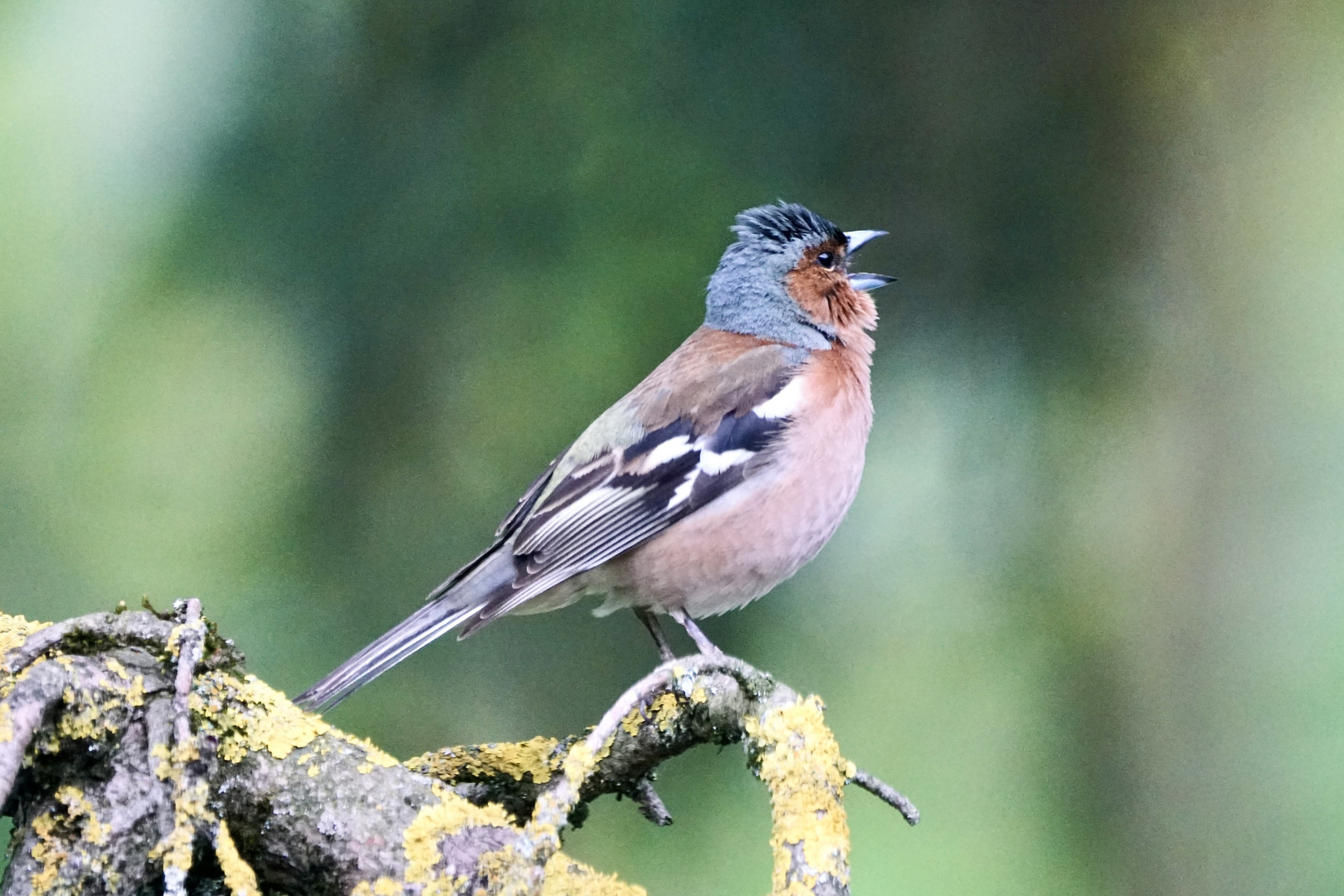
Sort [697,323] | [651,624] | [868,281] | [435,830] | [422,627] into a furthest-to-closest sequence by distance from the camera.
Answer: [697,323], [868,281], [651,624], [422,627], [435,830]

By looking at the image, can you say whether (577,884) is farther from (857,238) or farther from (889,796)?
(857,238)

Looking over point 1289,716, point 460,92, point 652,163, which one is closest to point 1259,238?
point 1289,716

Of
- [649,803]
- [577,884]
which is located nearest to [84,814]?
[577,884]

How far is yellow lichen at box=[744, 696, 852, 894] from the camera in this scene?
3.17 feet

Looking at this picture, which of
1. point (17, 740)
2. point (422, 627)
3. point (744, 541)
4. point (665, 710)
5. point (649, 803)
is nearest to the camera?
point (17, 740)

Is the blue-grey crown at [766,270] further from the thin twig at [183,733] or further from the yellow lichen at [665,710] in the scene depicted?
the thin twig at [183,733]

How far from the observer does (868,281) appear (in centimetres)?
221

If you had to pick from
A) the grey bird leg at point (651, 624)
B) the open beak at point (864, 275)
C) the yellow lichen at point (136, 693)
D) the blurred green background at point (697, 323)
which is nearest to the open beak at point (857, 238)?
the open beak at point (864, 275)

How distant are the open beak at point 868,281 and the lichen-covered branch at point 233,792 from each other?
1.22 m

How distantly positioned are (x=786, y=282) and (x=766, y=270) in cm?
4

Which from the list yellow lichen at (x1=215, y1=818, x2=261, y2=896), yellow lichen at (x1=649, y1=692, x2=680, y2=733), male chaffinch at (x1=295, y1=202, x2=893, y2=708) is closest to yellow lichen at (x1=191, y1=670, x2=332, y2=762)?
yellow lichen at (x1=215, y1=818, x2=261, y2=896)

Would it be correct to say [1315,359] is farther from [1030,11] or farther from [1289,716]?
[1030,11]

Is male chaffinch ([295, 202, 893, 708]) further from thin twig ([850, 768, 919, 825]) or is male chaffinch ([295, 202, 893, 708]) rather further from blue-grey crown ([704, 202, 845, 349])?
thin twig ([850, 768, 919, 825])

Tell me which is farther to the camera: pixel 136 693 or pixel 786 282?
pixel 786 282
